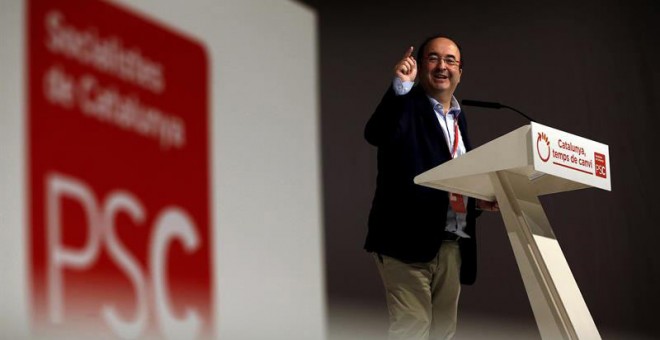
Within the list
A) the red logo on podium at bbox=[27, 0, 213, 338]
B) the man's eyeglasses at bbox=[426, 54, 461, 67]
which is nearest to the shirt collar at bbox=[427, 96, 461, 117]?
the man's eyeglasses at bbox=[426, 54, 461, 67]

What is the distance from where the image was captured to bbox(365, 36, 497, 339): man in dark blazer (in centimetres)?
280

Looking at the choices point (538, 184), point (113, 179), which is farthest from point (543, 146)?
point (113, 179)

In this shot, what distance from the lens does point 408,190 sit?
112 inches

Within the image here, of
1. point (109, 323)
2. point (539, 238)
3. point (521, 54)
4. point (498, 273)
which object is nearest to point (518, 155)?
point (539, 238)

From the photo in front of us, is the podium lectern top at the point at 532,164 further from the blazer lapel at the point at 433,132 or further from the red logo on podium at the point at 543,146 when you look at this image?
the blazer lapel at the point at 433,132

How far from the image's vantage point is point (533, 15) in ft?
13.9

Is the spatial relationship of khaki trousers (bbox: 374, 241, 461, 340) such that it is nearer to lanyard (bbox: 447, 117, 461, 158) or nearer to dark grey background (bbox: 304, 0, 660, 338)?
lanyard (bbox: 447, 117, 461, 158)

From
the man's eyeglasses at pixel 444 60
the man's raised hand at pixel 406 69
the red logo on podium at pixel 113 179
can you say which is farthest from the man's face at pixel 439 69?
the red logo on podium at pixel 113 179

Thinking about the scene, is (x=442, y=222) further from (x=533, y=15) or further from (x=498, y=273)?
(x=533, y=15)

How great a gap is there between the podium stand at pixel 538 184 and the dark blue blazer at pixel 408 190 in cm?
21

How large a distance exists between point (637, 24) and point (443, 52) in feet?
5.58

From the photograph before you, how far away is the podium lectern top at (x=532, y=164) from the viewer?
239cm

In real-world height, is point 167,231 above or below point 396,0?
below

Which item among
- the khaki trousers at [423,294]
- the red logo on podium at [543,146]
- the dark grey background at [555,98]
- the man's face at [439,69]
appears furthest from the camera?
the dark grey background at [555,98]
